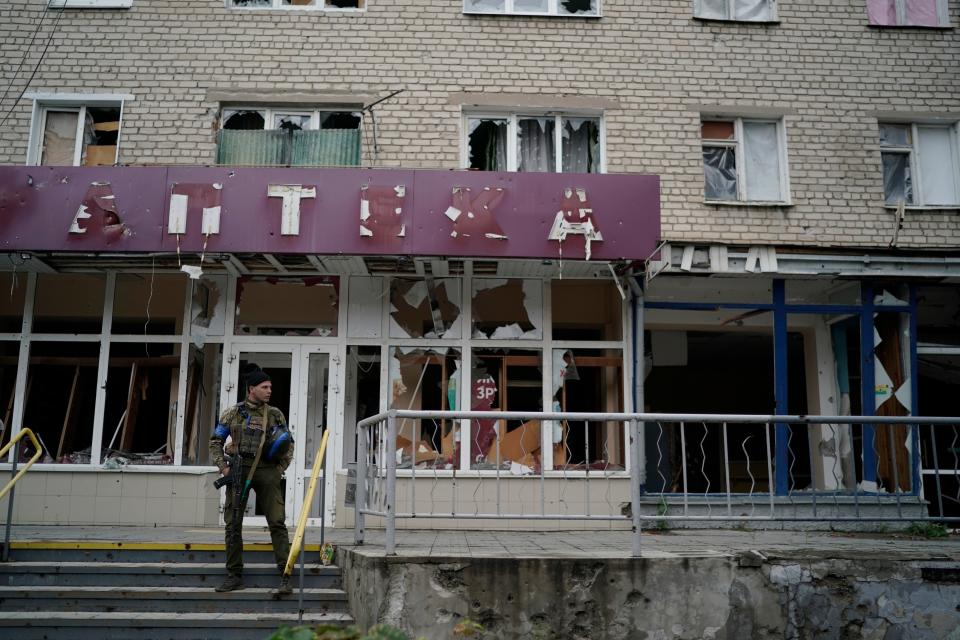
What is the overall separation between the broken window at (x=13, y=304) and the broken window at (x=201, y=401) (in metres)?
2.49

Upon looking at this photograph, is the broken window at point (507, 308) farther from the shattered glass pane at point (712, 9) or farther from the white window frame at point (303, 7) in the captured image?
the shattered glass pane at point (712, 9)

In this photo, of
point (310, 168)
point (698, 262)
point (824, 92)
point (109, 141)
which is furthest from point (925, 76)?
point (109, 141)

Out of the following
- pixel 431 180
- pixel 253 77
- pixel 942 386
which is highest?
pixel 253 77

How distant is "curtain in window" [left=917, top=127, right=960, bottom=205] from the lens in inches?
481

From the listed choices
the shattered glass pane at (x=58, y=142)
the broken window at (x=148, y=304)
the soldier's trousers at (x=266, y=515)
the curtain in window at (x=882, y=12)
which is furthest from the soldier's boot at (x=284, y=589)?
the curtain in window at (x=882, y=12)

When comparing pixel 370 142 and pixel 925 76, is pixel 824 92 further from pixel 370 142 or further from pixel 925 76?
pixel 370 142

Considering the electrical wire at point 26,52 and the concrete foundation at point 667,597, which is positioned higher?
the electrical wire at point 26,52

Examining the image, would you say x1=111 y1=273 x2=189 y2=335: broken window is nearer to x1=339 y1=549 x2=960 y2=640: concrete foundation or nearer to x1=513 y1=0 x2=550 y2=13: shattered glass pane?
x1=513 y1=0 x2=550 y2=13: shattered glass pane

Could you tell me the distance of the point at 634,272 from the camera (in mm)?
11328

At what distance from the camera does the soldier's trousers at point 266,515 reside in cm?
734

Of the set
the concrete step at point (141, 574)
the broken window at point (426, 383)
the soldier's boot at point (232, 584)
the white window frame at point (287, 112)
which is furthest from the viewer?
the white window frame at point (287, 112)

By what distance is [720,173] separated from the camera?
12.1 m

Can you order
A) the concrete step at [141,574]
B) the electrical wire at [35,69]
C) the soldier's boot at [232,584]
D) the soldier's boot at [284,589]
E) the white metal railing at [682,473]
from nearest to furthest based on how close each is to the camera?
1. the soldier's boot at [284,589]
2. the soldier's boot at [232,584]
3. the concrete step at [141,574]
4. the white metal railing at [682,473]
5. the electrical wire at [35,69]

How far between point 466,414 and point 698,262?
5614mm
